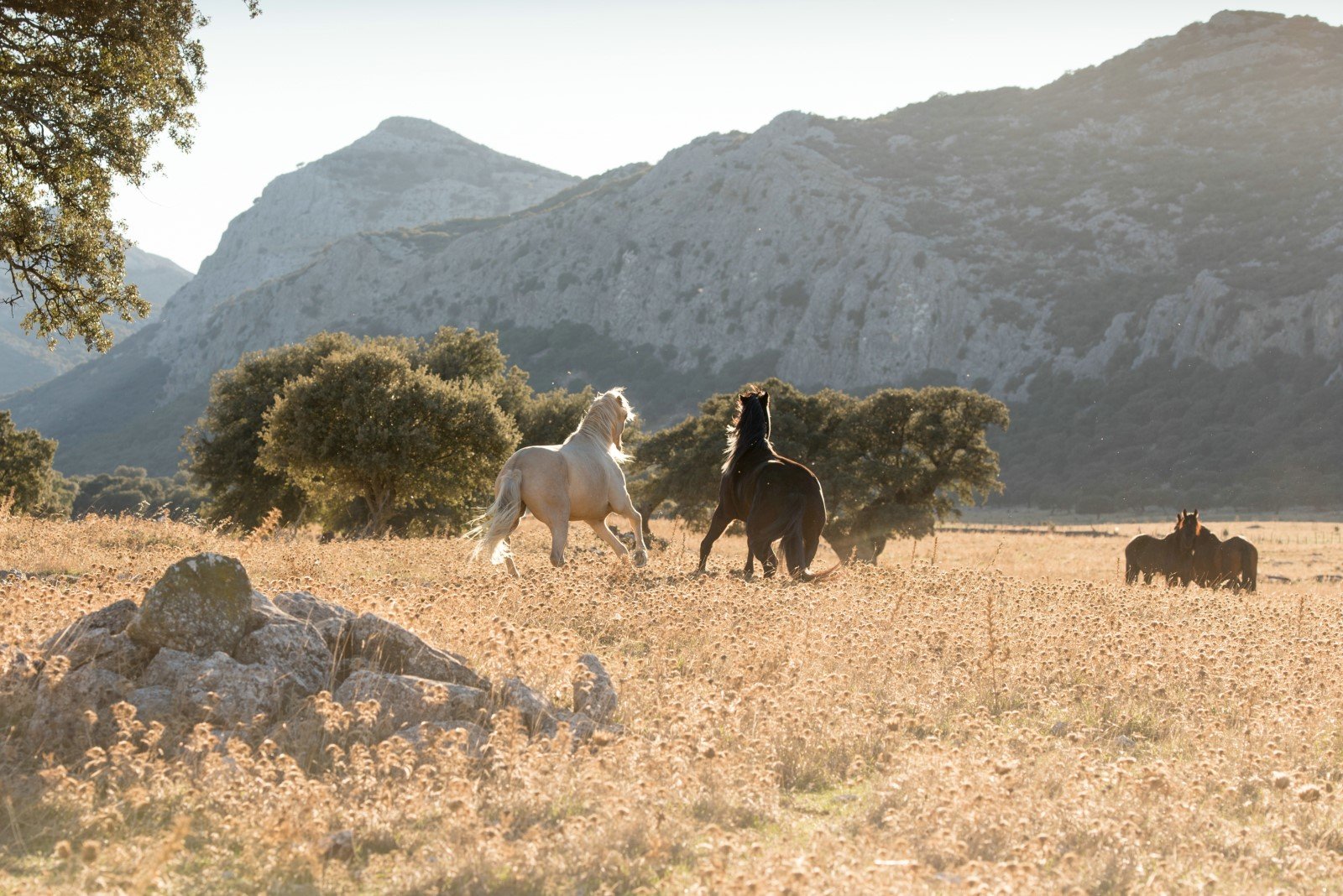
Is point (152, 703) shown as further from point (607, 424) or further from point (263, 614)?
point (607, 424)

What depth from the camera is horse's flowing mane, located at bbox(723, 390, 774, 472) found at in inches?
673

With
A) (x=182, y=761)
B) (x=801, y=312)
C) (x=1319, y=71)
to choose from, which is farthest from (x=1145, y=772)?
(x=1319, y=71)

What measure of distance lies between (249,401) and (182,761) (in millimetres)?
39935

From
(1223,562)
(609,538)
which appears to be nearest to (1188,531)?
(1223,562)

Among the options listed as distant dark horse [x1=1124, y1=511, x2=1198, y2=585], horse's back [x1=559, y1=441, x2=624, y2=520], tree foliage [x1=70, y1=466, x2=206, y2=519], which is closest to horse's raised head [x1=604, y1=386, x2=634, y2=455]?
horse's back [x1=559, y1=441, x2=624, y2=520]

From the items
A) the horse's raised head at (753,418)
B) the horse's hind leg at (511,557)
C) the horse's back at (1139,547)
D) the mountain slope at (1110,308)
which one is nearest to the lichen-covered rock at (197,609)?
the horse's hind leg at (511,557)

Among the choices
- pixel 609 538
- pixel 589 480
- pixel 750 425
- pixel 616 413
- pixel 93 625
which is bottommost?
pixel 93 625

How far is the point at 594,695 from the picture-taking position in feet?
25.4

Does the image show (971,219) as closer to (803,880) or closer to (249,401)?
(249,401)

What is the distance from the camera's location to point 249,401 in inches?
1690

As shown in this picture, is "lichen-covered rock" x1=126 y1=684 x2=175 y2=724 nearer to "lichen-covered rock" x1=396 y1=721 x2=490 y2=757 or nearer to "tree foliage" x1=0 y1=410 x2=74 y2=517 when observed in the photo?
"lichen-covered rock" x1=396 y1=721 x2=490 y2=757

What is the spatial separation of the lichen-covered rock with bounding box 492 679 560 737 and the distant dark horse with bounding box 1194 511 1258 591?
1991cm

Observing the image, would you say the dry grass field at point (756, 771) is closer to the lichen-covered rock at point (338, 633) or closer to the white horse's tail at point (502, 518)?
the lichen-covered rock at point (338, 633)

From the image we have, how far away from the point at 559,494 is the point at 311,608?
7.52 metres
